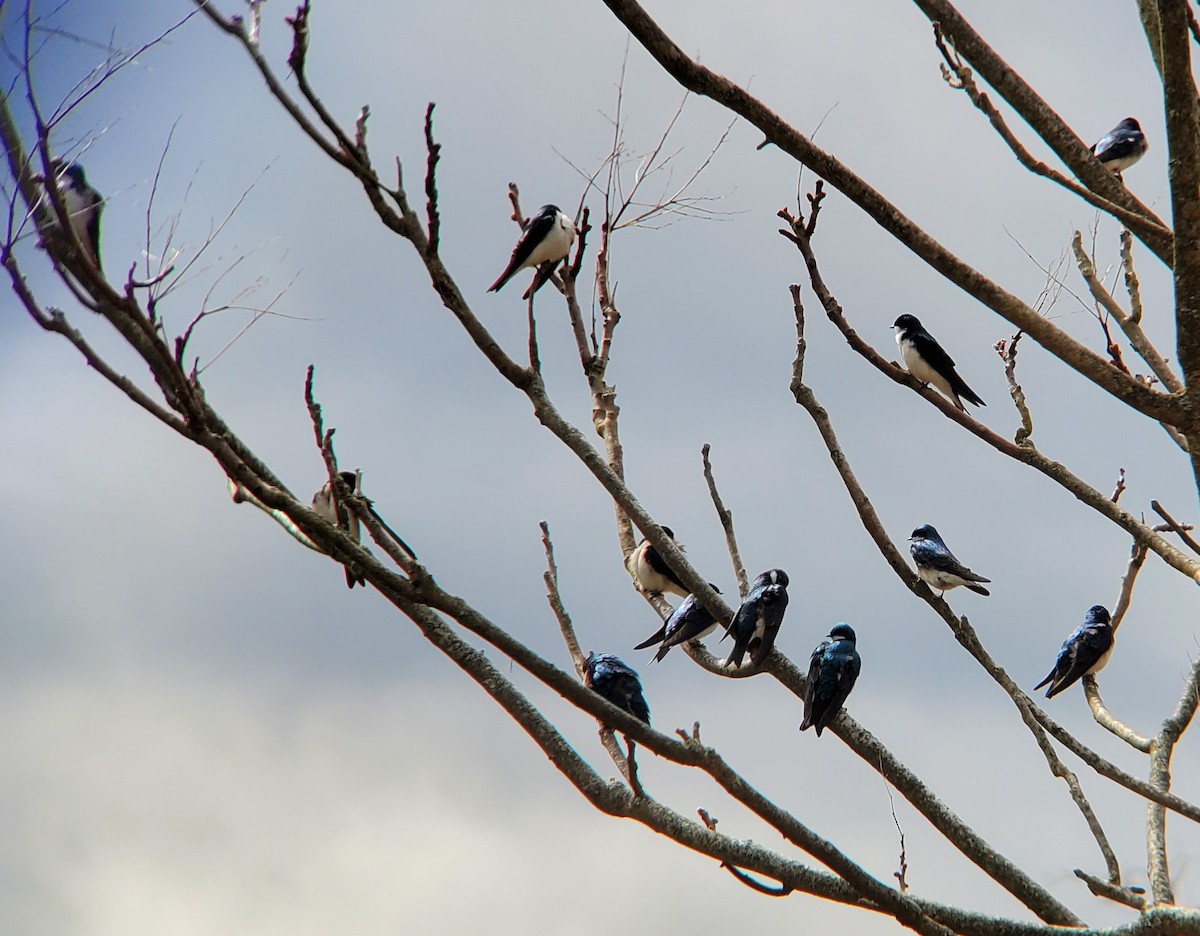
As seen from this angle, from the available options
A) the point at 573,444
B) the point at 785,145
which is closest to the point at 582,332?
the point at 573,444

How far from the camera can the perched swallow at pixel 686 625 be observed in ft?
28.3

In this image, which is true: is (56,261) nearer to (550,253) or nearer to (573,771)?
(573,771)

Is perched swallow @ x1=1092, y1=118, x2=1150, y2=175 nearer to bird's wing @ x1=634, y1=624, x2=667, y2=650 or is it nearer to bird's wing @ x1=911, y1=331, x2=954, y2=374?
bird's wing @ x1=911, y1=331, x2=954, y2=374

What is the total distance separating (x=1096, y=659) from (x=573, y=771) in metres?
6.86

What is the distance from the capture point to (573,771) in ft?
15.6

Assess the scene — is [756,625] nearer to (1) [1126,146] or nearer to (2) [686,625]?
(2) [686,625]

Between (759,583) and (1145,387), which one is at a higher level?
(759,583)

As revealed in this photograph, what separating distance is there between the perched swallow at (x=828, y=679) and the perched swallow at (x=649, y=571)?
1.05m

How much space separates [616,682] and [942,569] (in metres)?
4.03

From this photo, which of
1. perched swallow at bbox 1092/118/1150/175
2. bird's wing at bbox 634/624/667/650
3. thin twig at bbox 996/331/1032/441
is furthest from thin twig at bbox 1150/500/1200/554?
perched swallow at bbox 1092/118/1150/175

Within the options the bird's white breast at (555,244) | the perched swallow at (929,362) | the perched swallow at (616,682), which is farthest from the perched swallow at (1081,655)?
the bird's white breast at (555,244)

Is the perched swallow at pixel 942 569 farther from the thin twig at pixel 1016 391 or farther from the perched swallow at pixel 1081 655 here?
the thin twig at pixel 1016 391

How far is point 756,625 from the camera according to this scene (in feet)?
23.0

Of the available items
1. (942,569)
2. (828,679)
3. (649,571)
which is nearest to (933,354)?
(942,569)
